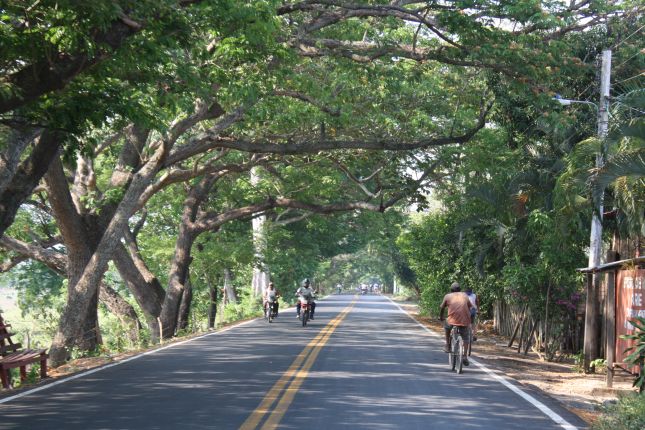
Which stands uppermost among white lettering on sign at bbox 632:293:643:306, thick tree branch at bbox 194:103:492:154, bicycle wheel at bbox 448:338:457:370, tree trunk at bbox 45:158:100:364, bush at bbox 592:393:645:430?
thick tree branch at bbox 194:103:492:154

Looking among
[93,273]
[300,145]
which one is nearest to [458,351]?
[300,145]

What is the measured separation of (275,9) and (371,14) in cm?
177

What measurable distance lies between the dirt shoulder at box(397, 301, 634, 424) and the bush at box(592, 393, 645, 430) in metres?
0.41

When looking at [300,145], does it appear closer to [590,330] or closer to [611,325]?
[590,330]

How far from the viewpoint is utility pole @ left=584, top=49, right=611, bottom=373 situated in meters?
16.6

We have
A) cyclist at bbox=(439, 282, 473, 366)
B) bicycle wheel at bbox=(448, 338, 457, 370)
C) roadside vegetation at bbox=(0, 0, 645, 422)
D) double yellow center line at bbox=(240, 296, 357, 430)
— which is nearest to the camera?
double yellow center line at bbox=(240, 296, 357, 430)

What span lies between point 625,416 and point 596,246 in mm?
7764

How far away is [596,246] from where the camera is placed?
56.1 ft

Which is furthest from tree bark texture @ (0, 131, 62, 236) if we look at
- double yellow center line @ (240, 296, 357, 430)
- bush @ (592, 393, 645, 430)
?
bush @ (592, 393, 645, 430)

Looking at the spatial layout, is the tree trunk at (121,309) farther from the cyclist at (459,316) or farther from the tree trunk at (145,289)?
the cyclist at (459,316)

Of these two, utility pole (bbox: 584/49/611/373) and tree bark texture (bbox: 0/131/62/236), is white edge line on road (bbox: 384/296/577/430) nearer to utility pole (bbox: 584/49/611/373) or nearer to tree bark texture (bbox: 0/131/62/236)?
utility pole (bbox: 584/49/611/373)

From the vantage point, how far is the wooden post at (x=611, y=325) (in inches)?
578

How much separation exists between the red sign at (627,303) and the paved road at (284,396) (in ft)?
7.45

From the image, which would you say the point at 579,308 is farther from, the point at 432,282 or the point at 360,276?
the point at 360,276
